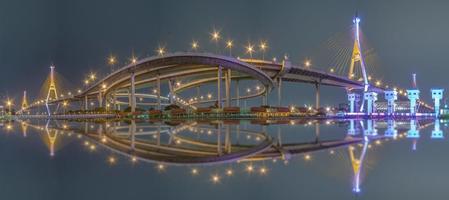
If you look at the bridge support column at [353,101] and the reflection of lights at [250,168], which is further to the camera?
the bridge support column at [353,101]

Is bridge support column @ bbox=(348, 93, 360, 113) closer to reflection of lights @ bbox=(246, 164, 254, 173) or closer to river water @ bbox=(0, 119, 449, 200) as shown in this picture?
river water @ bbox=(0, 119, 449, 200)

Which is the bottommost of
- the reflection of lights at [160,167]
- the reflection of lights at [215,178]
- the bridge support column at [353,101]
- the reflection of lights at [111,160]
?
the reflection of lights at [215,178]

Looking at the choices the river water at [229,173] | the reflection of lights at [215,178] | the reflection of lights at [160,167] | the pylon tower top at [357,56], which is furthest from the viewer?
the pylon tower top at [357,56]

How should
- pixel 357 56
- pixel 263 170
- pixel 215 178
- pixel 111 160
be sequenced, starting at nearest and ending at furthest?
pixel 215 178, pixel 263 170, pixel 111 160, pixel 357 56

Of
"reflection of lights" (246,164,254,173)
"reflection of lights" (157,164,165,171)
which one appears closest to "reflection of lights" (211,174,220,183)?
"reflection of lights" (246,164,254,173)

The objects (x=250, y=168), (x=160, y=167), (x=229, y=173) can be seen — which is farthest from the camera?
(x=160, y=167)

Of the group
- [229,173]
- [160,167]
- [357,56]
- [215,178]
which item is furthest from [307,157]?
[357,56]

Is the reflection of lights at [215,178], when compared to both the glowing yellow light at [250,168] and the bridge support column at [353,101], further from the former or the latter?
the bridge support column at [353,101]

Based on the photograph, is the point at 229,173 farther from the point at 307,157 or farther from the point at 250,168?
the point at 307,157

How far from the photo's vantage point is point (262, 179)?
7.89 m

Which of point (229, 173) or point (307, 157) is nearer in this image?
point (229, 173)

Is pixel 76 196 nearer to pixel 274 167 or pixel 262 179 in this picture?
pixel 262 179

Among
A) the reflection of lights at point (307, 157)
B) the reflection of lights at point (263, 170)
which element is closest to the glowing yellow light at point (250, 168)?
the reflection of lights at point (263, 170)

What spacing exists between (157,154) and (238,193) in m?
5.83
